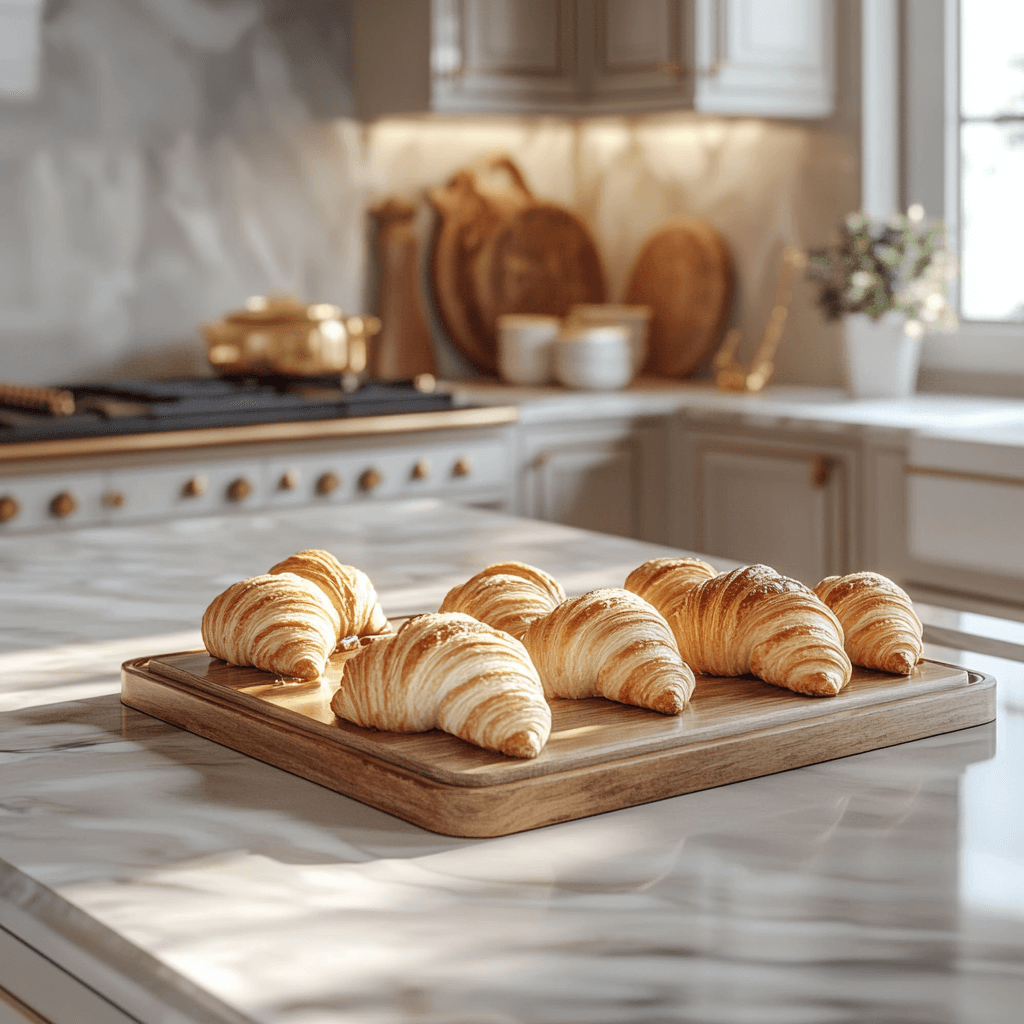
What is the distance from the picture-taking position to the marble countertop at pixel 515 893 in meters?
0.60

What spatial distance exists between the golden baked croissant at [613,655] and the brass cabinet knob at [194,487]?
2166 millimetres

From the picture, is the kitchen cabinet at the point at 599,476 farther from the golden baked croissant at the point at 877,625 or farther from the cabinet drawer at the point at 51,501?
the golden baked croissant at the point at 877,625

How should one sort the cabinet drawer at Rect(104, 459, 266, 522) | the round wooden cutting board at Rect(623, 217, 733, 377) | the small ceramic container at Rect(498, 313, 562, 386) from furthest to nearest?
1. the round wooden cutting board at Rect(623, 217, 733, 377)
2. the small ceramic container at Rect(498, 313, 562, 386)
3. the cabinet drawer at Rect(104, 459, 266, 522)

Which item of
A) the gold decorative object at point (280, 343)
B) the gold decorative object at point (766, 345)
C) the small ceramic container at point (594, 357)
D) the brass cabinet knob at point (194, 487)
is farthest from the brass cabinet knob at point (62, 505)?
the gold decorative object at point (766, 345)

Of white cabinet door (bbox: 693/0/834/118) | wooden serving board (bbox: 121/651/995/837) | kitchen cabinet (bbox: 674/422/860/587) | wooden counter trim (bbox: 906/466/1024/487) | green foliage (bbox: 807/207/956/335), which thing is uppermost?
white cabinet door (bbox: 693/0/834/118)

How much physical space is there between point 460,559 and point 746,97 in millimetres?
2256

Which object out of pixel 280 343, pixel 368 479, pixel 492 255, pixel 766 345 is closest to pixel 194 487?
pixel 368 479

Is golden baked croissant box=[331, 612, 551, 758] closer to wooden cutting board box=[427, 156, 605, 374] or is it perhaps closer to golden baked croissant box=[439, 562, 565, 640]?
golden baked croissant box=[439, 562, 565, 640]

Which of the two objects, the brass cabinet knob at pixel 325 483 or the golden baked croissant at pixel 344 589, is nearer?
the golden baked croissant at pixel 344 589

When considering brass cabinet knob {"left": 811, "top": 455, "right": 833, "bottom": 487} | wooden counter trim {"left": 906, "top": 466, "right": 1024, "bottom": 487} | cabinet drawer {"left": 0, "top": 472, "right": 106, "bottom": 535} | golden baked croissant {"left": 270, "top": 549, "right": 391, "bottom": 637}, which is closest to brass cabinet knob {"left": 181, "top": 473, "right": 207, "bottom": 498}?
cabinet drawer {"left": 0, "top": 472, "right": 106, "bottom": 535}

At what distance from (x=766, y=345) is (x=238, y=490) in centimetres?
139

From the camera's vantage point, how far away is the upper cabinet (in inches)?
134

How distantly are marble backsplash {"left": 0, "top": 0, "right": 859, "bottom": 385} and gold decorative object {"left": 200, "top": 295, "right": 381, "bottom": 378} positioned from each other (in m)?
0.24

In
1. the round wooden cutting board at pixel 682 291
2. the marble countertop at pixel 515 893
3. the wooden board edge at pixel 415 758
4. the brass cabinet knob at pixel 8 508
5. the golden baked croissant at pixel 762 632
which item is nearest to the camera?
the marble countertop at pixel 515 893
